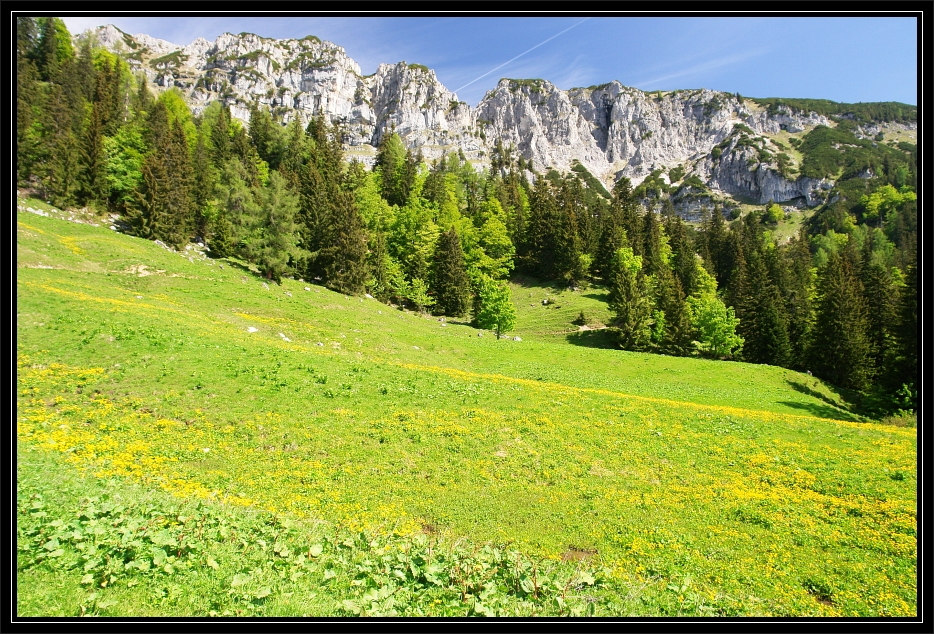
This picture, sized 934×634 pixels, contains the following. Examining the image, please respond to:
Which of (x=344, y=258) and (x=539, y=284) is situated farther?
(x=539, y=284)

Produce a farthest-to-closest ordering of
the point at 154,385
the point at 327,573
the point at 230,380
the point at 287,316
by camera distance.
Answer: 1. the point at 287,316
2. the point at 230,380
3. the point at 154,385
4. the point at 327,573

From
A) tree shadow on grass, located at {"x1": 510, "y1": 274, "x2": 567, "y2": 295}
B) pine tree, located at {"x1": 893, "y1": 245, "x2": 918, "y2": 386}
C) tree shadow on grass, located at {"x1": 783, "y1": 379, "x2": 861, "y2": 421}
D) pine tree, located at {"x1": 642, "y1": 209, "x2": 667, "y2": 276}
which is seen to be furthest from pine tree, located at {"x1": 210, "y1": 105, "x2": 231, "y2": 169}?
pine tree, located at {"x1": 893, "y1": 245, "x2": 918, "y2": 386}

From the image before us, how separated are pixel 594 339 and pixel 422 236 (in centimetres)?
3449

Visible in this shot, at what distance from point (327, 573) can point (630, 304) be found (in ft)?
188

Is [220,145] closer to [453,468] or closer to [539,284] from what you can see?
[539,284]

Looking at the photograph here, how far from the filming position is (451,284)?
6488 centimetres

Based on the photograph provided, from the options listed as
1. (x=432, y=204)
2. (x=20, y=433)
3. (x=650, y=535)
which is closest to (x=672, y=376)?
(x=650, y=535)

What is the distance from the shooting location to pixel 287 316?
3459cm

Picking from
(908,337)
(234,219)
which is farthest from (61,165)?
(908,337)

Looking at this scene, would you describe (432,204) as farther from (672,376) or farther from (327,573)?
(327,573)

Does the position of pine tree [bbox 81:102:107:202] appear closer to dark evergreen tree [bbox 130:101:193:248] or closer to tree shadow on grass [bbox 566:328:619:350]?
dark evergreen tree [bbox 130:101:193:248]

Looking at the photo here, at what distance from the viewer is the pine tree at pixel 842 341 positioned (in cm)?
4609

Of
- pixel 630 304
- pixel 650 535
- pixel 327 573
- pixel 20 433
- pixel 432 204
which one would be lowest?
pixel 20 433

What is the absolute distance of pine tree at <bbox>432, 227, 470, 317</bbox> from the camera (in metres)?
64.6
